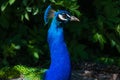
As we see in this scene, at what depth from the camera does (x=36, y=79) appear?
16.1 feet

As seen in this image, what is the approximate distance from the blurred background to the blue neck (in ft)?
7.71

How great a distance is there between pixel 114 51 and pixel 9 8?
180cm

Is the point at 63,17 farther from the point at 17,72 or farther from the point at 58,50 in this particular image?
the point at 17,72

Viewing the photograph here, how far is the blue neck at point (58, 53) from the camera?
353cm

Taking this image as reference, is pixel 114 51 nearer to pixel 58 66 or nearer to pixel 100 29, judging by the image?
pixel 100 29

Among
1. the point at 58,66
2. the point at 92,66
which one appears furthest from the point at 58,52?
the point at 92,66

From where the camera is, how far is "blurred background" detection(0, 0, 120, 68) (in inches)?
235

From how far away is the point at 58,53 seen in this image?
3.56 m

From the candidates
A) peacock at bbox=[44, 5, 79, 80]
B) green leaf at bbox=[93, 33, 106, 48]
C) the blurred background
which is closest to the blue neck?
peacock at bbox=[44, 5, 79, 80]

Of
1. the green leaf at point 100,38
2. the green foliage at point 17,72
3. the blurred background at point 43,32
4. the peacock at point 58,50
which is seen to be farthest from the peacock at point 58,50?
the green leaf at point 100,38

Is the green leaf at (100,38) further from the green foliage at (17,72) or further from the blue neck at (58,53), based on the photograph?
the blue neck at (58,53)

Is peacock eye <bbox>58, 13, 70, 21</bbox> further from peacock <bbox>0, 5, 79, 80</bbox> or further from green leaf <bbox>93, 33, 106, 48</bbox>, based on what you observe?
green leaf <bbox>93, 33, 106, 48</bbox>

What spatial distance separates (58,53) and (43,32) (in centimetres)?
263

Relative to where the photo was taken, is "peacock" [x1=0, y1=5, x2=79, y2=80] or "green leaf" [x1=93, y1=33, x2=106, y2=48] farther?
"green leaf" [x1=93, y1=33, x2=106, y2=48]
